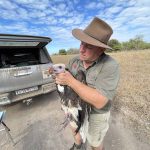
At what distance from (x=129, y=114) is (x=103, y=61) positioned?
2.27m

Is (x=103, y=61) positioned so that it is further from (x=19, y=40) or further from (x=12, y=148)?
(x=19, y=40)

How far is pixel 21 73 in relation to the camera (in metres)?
3.87

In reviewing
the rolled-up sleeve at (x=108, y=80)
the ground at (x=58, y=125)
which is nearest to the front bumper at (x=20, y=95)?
the ground at (x=58, y=125)

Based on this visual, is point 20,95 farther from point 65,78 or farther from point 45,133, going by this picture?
point 65,78

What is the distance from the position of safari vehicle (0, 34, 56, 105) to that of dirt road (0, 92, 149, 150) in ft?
1.46

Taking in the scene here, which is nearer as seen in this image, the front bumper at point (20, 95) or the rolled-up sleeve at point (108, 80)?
the rolled-up sleeve at point (108, 80)

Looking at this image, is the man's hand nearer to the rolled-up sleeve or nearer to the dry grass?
the rolled-up sleeve

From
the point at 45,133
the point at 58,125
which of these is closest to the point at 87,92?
the point at 45,133

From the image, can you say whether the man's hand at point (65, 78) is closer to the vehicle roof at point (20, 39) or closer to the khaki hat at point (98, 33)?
the khaki hat at point (98, 33)

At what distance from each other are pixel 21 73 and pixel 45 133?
1391 mm

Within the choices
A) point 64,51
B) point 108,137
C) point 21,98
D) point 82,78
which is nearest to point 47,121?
point 21,98

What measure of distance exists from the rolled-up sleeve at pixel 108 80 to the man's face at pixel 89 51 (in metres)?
0.18

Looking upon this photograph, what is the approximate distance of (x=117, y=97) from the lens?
465 cm

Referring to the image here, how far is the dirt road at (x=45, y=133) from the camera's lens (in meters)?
2.85
